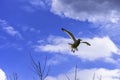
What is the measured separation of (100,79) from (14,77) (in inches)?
247

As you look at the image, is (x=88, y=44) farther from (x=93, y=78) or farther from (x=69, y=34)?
(x=93, y=78)

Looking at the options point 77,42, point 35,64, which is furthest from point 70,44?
point 35,64

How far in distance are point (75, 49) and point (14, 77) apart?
4901 millimetres

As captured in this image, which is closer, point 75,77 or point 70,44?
point 75,77

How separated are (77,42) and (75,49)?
1.19 m

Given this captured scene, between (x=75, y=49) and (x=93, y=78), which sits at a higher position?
(x=75, y=49)

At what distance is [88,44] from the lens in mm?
46344

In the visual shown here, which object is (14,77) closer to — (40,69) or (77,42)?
(40,69)

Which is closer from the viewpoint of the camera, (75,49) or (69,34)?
(75,49)

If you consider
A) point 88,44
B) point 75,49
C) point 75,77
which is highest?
point 88,44

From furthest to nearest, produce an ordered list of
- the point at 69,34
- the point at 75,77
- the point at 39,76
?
the point at 69,34 → the point at 39,76 → the point at 75,77

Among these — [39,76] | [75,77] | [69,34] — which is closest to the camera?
[75,77]

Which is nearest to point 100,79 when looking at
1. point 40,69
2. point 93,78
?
point 93,78

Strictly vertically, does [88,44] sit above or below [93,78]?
above
